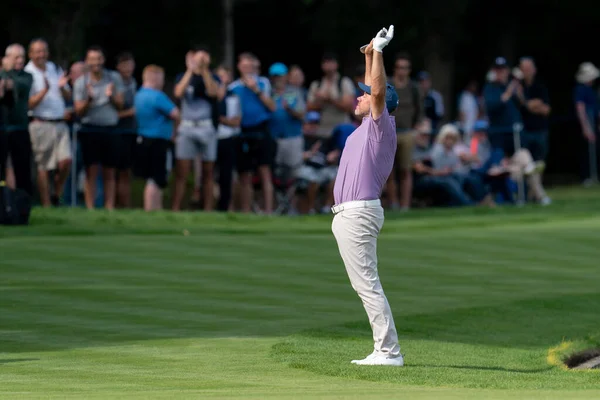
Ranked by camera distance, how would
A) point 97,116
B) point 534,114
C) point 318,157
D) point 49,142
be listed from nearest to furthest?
point 49,142, point 97,116, point 318,157, point 534,114

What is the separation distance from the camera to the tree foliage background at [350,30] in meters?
32.7

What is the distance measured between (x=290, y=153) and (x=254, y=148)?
795 millimetres

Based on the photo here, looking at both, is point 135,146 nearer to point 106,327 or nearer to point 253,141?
point 253,141

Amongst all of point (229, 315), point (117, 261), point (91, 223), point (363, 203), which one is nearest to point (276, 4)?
point (91, 223)

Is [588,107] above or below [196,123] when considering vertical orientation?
above

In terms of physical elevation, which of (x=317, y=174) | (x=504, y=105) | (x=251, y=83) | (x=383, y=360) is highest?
(x=251, y=83)

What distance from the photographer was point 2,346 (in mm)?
11273

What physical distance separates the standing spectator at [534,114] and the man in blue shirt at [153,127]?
719 centimetres

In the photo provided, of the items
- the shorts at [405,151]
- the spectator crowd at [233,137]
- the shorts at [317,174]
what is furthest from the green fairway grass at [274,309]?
the shorts at [405,151]

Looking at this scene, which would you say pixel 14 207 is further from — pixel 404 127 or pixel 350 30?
pixel 350 30

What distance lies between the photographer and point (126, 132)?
2147 centimetres

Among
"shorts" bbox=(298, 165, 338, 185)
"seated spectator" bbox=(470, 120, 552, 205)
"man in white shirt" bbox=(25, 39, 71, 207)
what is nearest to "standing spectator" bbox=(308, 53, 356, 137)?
"shorts" bbox=(298, 165, 338, 185)

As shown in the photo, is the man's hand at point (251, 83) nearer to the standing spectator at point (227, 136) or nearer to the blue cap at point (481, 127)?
the standing spectator at point (227, 136)

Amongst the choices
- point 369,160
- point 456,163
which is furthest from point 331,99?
point 369,160
